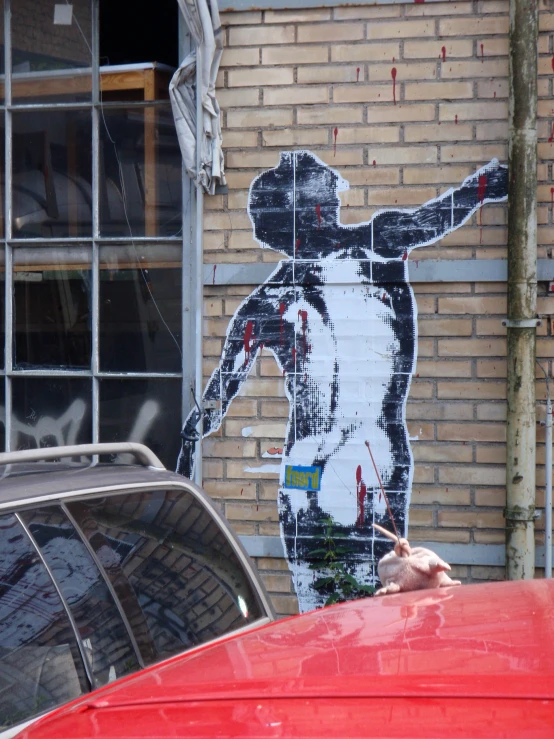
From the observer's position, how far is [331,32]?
522 centimetres

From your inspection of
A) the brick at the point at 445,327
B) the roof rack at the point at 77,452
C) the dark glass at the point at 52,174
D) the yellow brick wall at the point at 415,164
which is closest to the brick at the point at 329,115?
the yellow brick wall at the point at 415,164

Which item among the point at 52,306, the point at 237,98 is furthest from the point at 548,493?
the point at 52,306

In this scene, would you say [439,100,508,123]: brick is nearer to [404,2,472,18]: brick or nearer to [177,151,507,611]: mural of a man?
[177,151,507,611]: mural of a man

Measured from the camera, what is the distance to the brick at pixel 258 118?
208 inches

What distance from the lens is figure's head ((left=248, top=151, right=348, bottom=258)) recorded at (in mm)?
5234

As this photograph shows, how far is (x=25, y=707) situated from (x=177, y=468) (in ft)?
11.0

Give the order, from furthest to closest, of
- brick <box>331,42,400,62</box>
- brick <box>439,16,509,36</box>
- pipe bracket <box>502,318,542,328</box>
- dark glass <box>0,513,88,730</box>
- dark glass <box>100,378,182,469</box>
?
dark glass <box>100,378,182,469</box> < brick <box>331,42,400,62</box> < brick <box>439,16,509,36</box> < pipe bracket <box>502,318,542,328</box> < dark glass <box>0,513,88,730</box>

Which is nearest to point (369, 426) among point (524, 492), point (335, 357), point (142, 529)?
point (335, 357)

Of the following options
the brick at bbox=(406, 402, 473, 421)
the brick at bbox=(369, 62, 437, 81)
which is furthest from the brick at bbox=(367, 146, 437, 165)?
the brick at bbox=(406, 402, 473, 421)

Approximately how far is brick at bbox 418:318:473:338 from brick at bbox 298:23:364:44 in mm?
1790

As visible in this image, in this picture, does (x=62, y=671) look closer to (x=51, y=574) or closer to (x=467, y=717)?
(x=51, y=574)

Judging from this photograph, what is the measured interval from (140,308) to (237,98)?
57.9 inches

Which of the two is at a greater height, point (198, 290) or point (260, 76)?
point (260, 76)

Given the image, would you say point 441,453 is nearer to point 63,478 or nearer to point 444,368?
point 444,368
